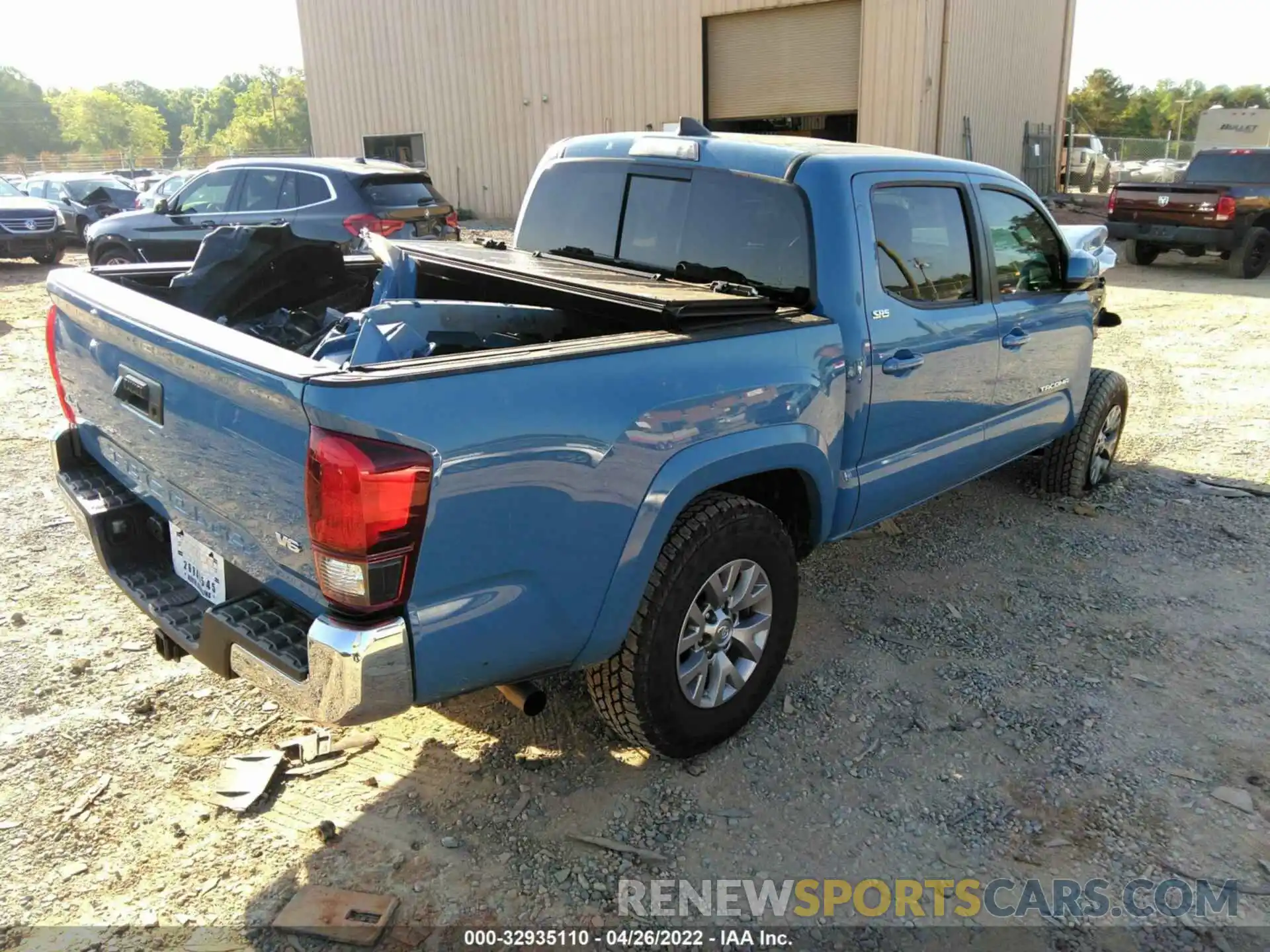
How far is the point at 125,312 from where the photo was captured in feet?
8.84

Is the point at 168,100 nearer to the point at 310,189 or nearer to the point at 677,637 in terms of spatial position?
the point at 310,189

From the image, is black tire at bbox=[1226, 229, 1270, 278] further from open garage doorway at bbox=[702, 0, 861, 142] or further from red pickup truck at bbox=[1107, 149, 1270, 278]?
open garage doorway at bbox=[702, 0, 861, 142]

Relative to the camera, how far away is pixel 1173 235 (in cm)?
1377

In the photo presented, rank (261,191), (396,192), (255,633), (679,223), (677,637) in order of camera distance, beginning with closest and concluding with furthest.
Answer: (255,633) → (677,637) → (679,223) → (396,192) → (261,191)

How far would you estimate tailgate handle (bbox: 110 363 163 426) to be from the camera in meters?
2.60

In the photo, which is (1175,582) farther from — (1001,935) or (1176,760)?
(1001,935)

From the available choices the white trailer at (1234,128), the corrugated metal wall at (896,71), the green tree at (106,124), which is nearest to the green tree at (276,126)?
the green tree at (106,124)

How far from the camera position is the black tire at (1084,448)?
5355 mm

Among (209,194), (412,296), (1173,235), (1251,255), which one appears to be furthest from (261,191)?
(1251,255)

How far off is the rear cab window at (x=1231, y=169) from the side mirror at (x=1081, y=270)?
450 inches

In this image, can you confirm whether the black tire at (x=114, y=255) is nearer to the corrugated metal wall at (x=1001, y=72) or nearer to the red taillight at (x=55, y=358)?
the red taillight at (x=55, y=358)

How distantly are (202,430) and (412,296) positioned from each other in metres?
1.53

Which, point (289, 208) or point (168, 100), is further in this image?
point (168, 100)

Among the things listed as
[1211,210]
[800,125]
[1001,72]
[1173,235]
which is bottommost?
[1173,235]
